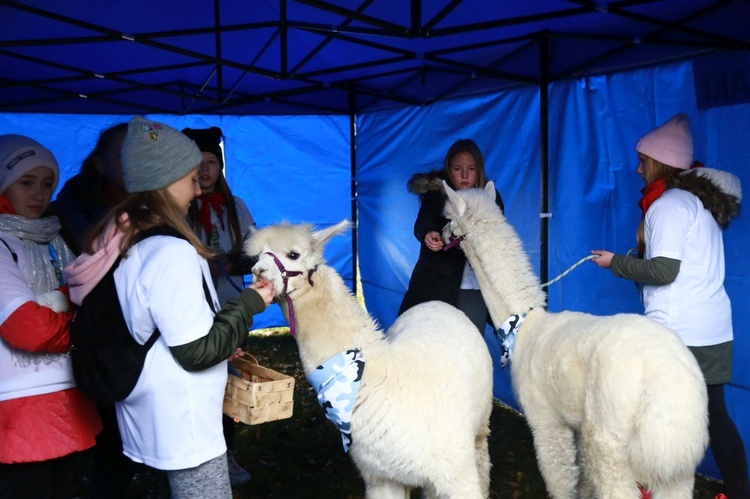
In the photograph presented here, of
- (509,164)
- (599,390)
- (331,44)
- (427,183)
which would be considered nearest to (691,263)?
(599,390)

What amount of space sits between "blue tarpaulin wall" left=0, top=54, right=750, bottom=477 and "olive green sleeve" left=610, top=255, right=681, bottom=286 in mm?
927

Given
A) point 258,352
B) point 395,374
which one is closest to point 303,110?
point 258,352

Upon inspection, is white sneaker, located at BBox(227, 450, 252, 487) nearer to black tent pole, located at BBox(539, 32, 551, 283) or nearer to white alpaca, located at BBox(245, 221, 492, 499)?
white alpaca, located at BBox(245, 221, 492, 499)

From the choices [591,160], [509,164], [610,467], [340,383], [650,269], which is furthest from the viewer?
[509,164]

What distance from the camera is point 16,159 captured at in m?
2.16

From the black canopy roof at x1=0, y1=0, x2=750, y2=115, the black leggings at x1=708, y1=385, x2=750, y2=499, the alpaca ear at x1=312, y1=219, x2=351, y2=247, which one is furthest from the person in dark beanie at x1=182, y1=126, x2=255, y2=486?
the black leggings at x1=708, y1=385, x2=750, y2=499

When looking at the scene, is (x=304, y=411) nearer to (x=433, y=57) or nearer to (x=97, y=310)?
(x=433, y=57)

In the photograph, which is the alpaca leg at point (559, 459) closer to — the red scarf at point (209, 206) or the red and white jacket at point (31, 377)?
the red and white jacket at point (31, 377)

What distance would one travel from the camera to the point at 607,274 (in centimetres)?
411

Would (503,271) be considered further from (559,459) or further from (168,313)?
(168,313)

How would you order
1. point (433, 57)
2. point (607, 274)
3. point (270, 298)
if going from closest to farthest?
1. point (270, 298)
2. point (607, 274)
3. point (433, 57)

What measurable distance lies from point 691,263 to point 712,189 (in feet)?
1.14

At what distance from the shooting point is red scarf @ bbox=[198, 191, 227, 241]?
3.64m

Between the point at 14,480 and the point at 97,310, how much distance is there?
768 mm
